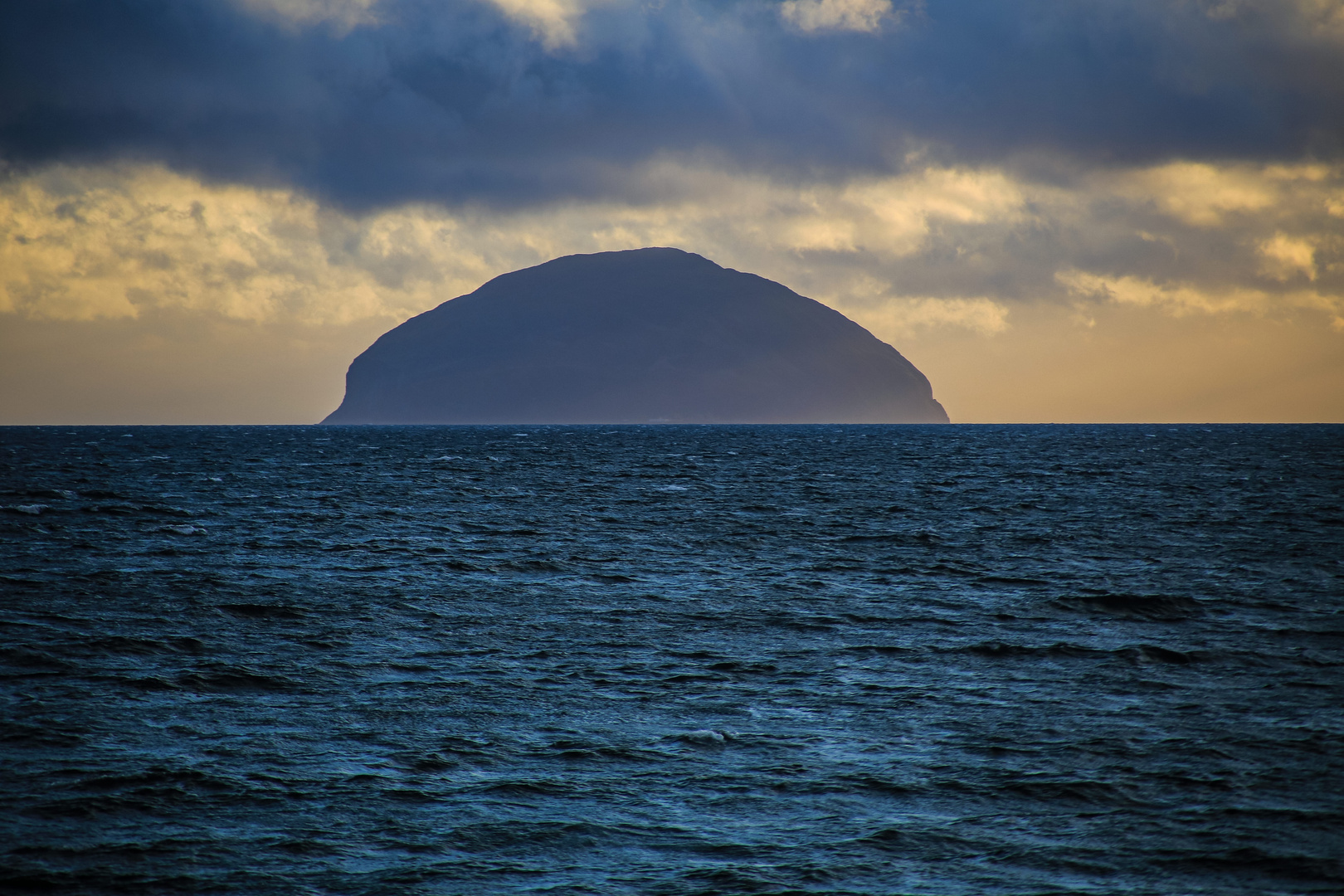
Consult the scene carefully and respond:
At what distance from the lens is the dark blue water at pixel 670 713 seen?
10031mm

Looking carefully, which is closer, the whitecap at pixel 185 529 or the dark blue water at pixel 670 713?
the dark blue water at pixel 670 713

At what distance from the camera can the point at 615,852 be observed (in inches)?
400

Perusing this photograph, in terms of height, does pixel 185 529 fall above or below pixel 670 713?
above

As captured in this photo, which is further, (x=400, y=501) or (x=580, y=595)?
(x=400, y=501)

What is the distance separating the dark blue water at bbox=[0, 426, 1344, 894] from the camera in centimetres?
1003

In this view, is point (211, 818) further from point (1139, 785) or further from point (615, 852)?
point (1139, 785)

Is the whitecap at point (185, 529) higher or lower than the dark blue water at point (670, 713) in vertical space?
higher

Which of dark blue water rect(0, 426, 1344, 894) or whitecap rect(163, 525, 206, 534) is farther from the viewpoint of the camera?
whitecap rect(163, 525, 206, 534)

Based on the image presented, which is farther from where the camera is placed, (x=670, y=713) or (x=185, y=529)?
(x=185, y=529)

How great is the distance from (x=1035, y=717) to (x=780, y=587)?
11353 millimetres

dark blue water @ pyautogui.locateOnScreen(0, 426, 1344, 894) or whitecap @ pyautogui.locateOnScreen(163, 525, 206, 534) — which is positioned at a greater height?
whitecap @ pyautogui.locateOnScreen(163, 525, 206, 534)

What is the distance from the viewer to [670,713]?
48.4 feet

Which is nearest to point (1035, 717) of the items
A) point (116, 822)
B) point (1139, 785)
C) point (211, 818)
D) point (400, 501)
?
point (1139, 785)

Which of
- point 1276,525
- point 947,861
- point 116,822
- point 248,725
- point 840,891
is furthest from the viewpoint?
point 1276,525
